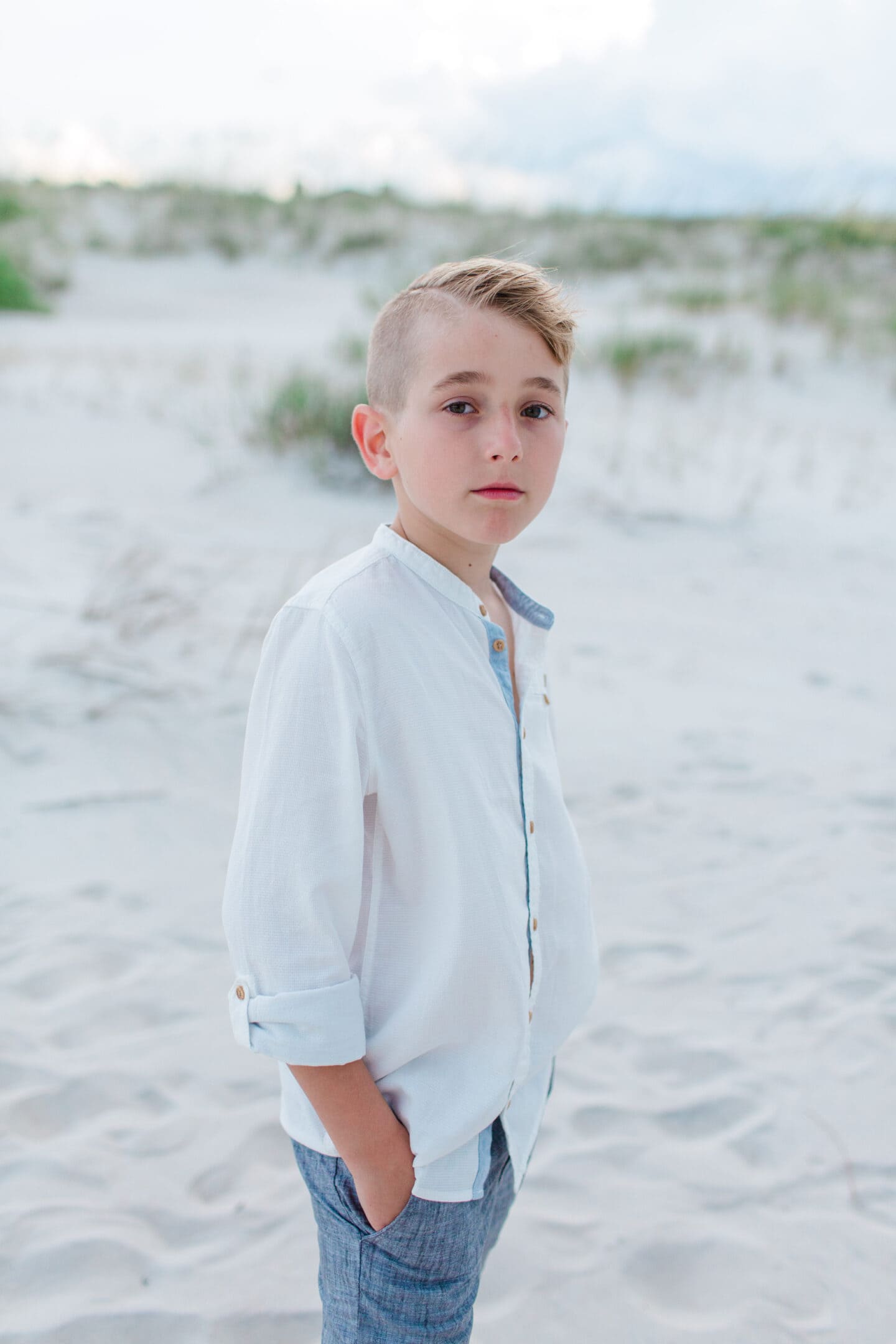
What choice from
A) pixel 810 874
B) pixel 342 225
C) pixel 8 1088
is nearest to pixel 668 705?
pixel 810 874

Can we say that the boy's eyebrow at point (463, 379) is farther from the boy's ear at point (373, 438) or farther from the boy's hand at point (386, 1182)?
the boy's hand at point (386, 1182)

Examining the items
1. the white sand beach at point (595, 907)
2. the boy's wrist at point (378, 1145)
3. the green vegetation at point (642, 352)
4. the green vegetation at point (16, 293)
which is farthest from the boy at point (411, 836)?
the green vegetation at point (16, 293)

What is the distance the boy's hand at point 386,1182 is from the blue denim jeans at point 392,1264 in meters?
0.02

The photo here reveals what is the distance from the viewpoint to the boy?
3.06 feet

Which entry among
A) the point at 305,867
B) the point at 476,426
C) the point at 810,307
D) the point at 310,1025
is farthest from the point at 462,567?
the point at 810,307

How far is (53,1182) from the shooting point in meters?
1.83

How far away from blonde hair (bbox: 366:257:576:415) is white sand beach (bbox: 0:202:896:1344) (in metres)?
1.53

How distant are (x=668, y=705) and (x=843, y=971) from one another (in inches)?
65.9

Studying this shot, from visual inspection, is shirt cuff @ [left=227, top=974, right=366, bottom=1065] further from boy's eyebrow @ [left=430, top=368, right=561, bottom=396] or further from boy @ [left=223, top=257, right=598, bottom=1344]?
boy's eyebrow @ [left=430, top=368, right=561, bottom=396]

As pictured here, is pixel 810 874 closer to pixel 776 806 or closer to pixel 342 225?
pixel 776 806

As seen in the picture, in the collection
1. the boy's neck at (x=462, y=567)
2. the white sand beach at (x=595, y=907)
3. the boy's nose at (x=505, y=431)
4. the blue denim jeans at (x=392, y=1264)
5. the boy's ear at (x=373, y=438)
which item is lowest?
the white sand beach at (x=595, y=907)

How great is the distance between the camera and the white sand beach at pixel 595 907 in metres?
1.73

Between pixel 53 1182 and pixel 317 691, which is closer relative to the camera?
pixel 317 691

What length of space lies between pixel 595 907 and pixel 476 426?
6.92ft
